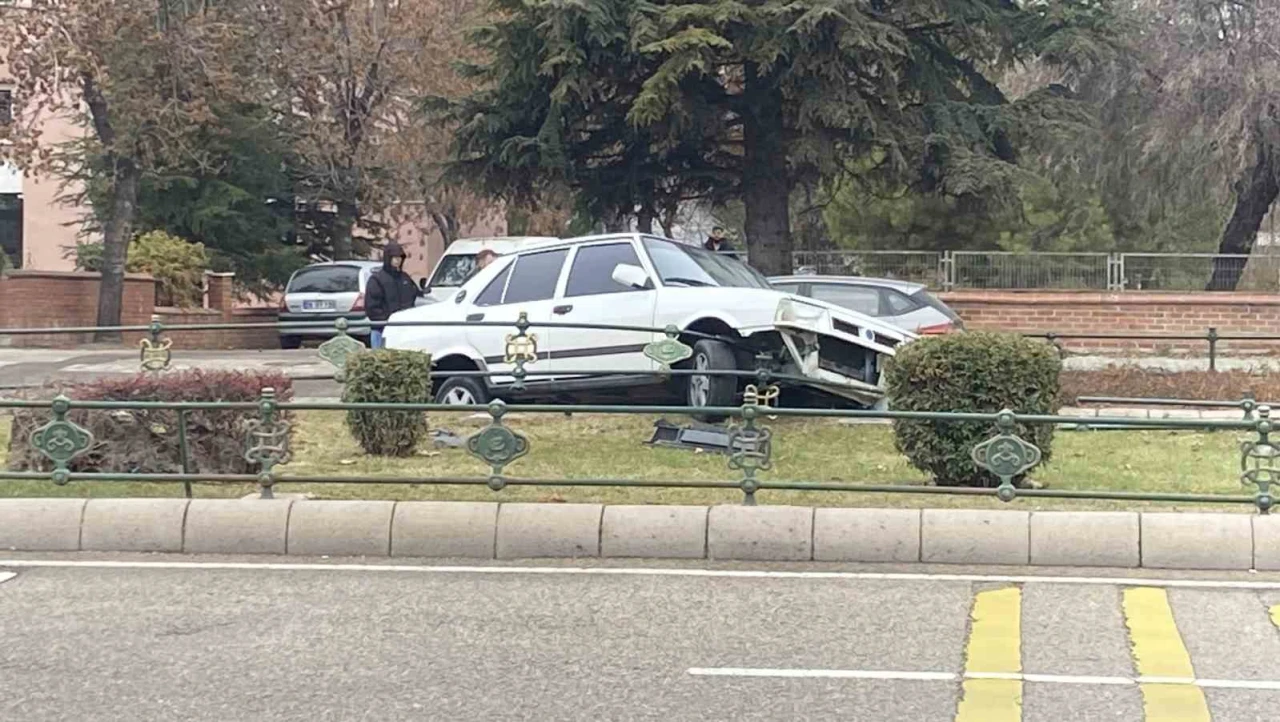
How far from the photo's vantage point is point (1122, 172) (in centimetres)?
3100

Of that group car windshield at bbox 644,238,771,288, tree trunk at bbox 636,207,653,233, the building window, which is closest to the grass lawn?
car windshield at bbox 644,238,771,288

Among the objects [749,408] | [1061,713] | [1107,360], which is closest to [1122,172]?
[1107,360]

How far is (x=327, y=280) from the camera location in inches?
1005

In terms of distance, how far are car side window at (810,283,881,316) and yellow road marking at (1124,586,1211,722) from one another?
8.76 meters

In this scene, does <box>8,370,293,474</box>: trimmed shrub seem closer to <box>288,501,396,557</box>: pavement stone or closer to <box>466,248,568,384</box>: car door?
<box>288,501,396,557</box>: pavement stone

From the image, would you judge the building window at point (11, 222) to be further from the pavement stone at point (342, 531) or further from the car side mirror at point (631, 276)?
the pavement stone at point (342, 531)

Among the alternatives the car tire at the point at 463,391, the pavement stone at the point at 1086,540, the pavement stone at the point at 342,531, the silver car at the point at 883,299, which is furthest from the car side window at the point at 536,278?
the pavement stone at the point at 1086,540

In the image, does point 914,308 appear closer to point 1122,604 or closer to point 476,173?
point 476,173

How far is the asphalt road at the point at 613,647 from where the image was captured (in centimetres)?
559

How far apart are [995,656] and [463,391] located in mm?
7374

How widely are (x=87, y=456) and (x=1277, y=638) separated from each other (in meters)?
7.26

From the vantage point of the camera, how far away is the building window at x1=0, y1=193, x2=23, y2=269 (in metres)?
43.2

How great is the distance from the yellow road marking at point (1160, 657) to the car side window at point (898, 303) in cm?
865

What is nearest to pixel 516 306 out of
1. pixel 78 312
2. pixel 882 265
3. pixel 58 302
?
pixel 882 265
